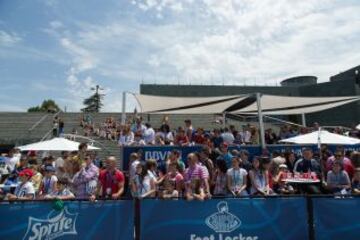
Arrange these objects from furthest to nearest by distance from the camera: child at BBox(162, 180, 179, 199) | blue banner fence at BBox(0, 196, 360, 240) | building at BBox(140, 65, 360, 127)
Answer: building at BBox(140, 65, 360, 127) → child at BBox(162, 180, 179, 199) → blue banner fence at BBox(0, 196, 360, 240)

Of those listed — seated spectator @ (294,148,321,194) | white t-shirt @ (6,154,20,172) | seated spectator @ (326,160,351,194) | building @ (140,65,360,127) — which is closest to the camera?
seated spectator @ (326,160,351,194)

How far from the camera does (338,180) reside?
10039 mm

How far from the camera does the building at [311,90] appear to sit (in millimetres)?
42153

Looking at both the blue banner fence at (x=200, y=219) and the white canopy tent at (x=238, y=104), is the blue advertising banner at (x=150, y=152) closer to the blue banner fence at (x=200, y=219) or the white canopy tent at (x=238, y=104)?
the white canopy tent at (x=238, y=104)

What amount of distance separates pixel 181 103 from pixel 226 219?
520 cm

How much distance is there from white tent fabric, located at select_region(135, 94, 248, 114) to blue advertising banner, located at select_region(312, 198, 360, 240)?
5.33m

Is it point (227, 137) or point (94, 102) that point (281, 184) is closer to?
point (227, 137)

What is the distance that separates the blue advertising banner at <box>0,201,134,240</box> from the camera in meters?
7.34

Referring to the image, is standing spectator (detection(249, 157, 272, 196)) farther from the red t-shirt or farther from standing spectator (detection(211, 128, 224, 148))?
standing spectator (detection(211, 128, 224, 148))

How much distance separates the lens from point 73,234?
295 inches

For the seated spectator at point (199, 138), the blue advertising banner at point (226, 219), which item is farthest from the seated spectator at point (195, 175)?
the seated spectator at point (199, 138)

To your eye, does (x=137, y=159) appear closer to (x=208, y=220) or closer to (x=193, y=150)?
(x=193, y=150)

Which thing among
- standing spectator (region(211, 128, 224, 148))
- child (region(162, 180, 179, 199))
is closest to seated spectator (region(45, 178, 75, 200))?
child (region(162, 180, 179, 199))

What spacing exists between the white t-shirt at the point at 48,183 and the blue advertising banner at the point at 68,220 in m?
2.01
